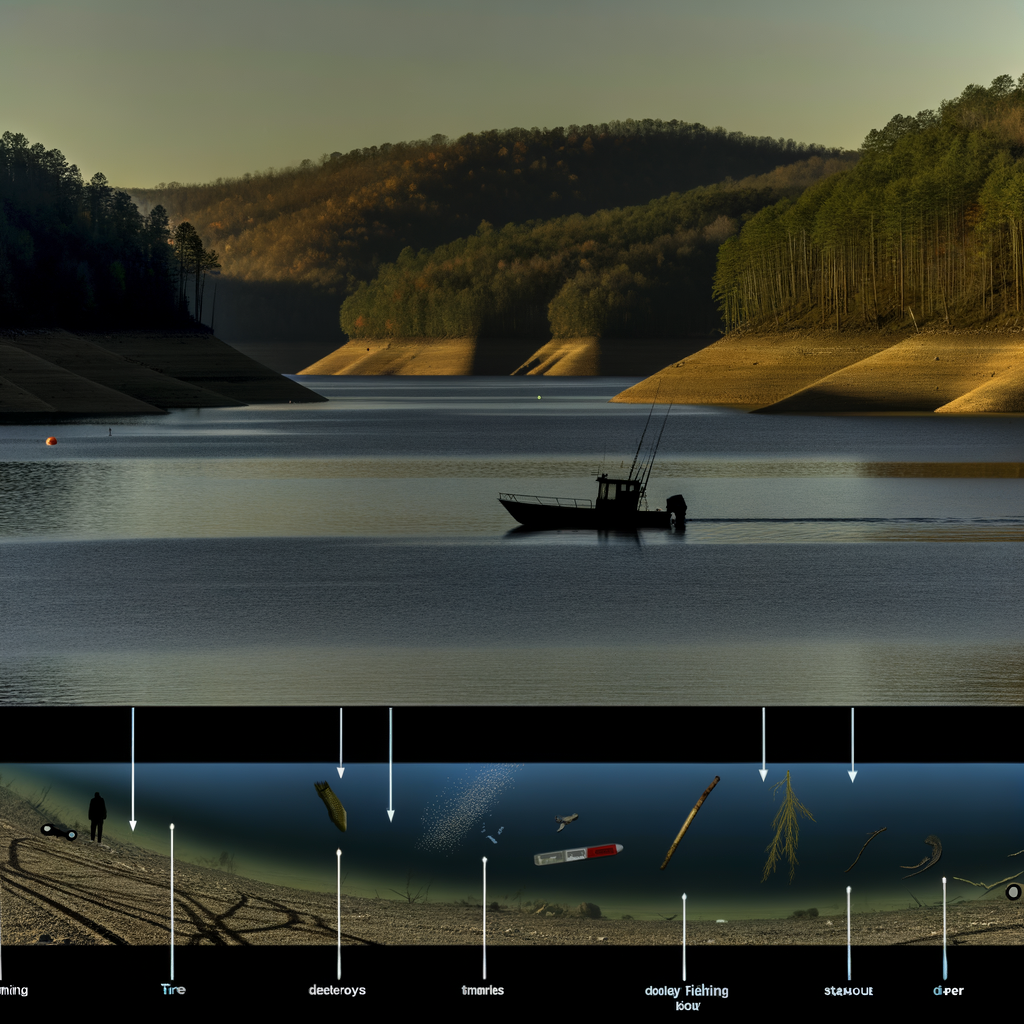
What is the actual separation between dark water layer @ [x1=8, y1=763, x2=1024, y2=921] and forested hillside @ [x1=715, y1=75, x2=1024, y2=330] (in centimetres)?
13284

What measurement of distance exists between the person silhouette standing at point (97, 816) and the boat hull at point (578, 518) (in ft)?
112

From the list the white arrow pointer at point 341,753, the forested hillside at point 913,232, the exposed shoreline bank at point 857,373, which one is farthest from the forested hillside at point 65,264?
the white arrow pointer at point 341,753

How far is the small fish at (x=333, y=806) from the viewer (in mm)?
9570

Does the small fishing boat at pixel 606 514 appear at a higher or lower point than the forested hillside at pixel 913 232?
lower

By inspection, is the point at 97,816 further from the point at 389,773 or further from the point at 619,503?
the point at 619,503

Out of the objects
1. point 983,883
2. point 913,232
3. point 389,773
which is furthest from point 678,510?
point 913,232

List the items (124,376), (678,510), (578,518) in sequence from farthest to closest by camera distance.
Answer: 1. (124,376)
2. (578,518)
3. (678,510)

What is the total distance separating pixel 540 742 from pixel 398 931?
87.2 inches

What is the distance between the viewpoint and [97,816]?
9.10 metres

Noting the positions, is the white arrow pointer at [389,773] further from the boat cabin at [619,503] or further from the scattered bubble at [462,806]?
the boat cabin at [619,503]

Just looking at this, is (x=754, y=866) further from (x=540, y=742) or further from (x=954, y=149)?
(x=954, y=149)

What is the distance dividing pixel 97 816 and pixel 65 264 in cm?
17110

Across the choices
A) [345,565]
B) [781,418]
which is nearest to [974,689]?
[345,565]

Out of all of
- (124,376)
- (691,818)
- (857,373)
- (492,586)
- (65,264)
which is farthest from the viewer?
(65,264)
